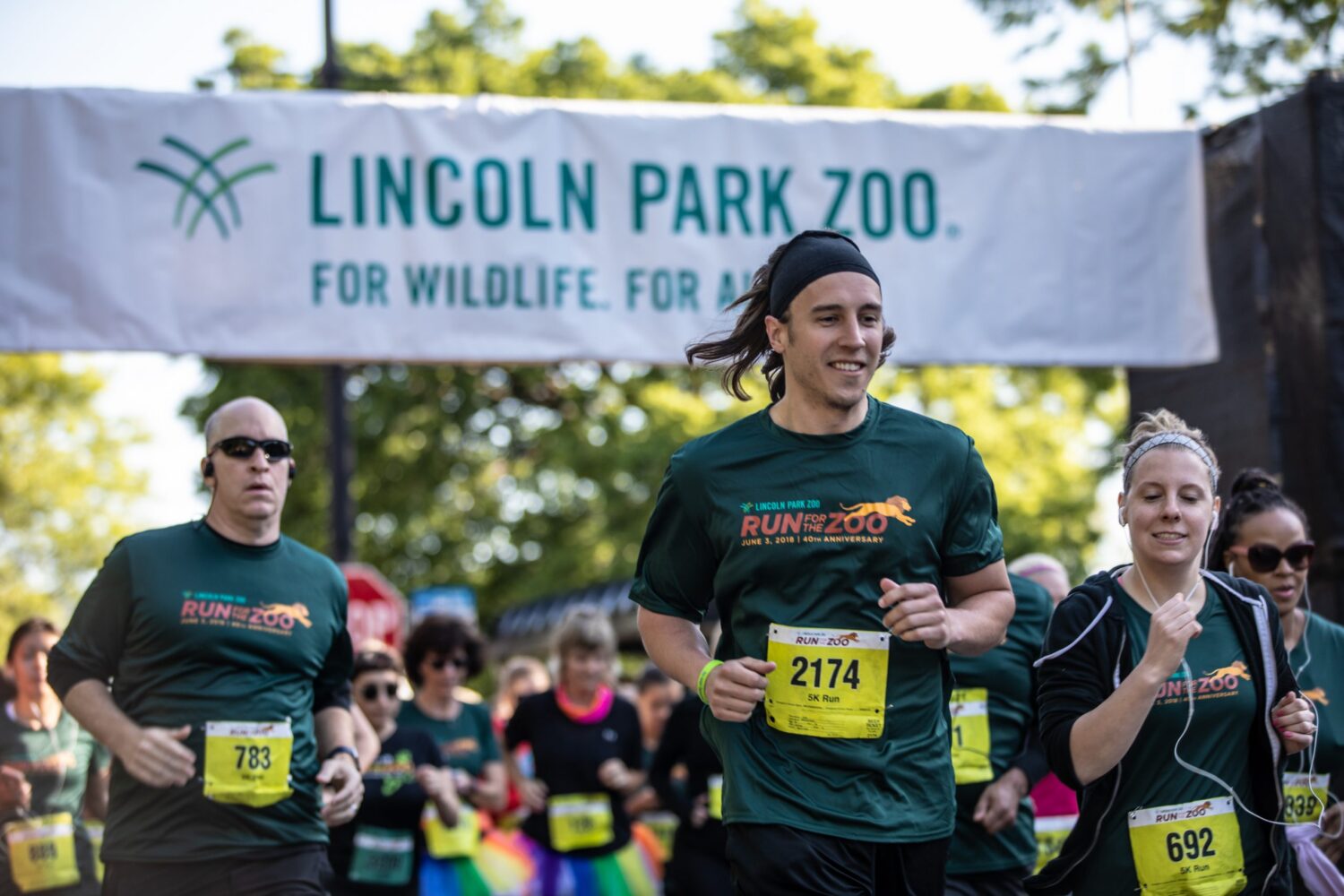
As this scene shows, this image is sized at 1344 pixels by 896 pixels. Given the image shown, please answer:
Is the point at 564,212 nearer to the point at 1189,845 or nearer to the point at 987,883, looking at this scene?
the point at 987,883

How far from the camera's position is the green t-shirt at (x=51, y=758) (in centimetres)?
777

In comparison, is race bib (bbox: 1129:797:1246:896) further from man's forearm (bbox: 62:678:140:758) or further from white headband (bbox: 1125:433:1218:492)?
man's forearm (bbox: 62:678:140:758)

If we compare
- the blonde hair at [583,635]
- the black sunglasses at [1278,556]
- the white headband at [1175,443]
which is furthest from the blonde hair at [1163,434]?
the blonde hair at [583,635]

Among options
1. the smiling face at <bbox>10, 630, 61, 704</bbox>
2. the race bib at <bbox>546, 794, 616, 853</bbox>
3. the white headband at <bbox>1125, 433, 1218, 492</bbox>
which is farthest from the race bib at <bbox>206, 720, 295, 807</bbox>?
the race bib at <bbox>546, 794, 616, 853</bbox>

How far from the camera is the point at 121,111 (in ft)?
26.9

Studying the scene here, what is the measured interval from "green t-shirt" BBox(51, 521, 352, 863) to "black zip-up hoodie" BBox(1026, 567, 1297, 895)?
2350mm

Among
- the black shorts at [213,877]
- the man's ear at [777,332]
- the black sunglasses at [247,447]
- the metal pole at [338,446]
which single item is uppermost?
the metal pole at [338,446]

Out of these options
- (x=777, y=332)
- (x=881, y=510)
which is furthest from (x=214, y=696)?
(x=881, y=510)

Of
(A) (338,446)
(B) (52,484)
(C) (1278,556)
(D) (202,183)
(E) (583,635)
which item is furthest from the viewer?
(B) (52,484)

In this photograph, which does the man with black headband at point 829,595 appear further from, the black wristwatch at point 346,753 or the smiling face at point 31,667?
the smiling face at point 31,667

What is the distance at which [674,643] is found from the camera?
13.8 feet

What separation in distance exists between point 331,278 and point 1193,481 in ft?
16.3

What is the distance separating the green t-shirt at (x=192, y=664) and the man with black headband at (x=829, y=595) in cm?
163

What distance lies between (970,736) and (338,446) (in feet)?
30.9
